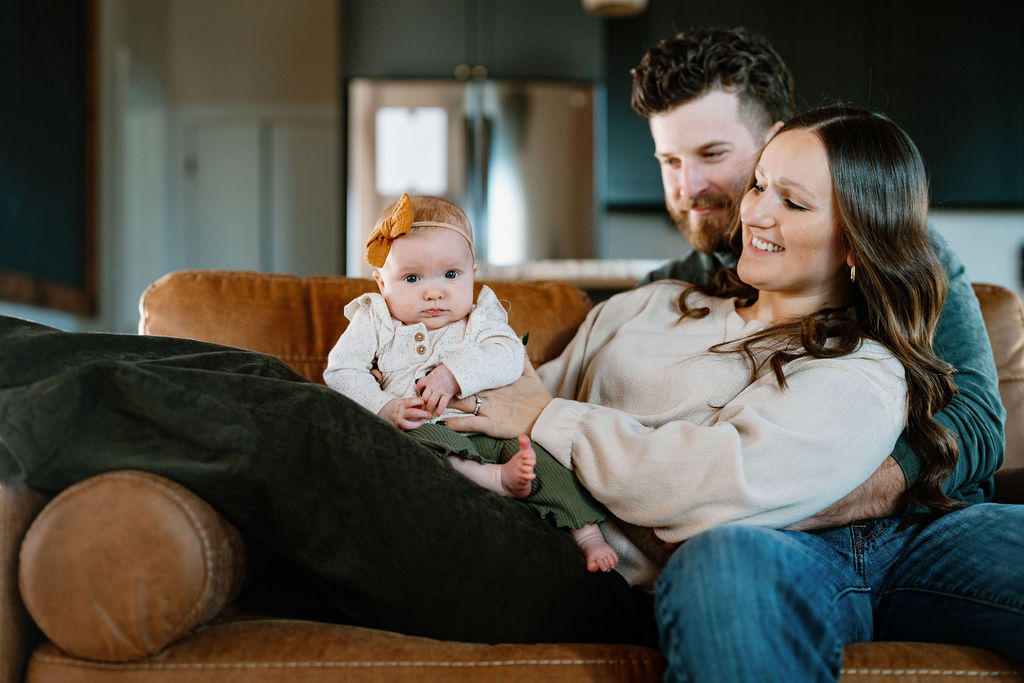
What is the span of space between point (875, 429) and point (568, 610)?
46 cm

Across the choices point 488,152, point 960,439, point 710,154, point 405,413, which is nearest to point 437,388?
point 405,413

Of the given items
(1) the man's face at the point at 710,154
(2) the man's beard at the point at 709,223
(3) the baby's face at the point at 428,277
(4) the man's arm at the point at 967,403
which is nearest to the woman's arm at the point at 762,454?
(4) the man's arm at the point at 967,403

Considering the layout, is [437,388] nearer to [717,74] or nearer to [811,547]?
[811,547]

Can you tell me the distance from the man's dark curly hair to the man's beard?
0.19m

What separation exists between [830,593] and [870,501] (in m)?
0.23

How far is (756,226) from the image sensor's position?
1.44 metres

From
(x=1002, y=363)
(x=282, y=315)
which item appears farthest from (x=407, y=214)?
(x=1002, y=363)

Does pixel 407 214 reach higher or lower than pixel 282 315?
higher

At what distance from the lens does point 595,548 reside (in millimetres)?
1294

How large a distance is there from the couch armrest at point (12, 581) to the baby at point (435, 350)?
484 millimetres

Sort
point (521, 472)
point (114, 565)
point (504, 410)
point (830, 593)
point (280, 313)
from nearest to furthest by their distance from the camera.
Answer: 1. point (114, 565)
2. point (830, 593)
3. point (521, 472)
4. point (504, 410)
5. point (280, 313)

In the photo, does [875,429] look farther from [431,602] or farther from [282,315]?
[282,315]

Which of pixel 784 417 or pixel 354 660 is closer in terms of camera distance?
pixel 354 660

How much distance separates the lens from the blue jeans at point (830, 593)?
0.97m
